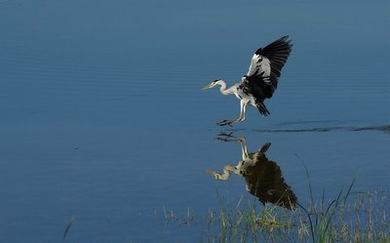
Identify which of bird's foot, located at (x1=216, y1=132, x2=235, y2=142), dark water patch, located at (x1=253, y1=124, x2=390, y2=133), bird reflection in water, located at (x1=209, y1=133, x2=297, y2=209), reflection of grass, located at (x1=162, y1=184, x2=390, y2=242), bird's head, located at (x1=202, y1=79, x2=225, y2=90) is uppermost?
bird's head, located at (x1=202, y1=79, x2=225, y2=90)

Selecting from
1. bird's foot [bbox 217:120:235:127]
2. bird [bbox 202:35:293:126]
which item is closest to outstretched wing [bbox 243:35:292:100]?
bird [bbox 202:35:293:126]

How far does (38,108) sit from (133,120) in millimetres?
1372

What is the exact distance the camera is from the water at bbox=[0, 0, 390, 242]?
918 centimetres

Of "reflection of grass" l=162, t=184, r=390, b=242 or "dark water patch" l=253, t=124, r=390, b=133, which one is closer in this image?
"reflection of grass" l=162, t=184, r=390, b=242

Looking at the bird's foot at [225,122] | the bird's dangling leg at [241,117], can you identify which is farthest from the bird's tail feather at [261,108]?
the bird's foot at [225,122]

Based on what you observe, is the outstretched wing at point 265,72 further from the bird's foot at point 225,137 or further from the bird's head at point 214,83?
the bird's foot at point 225,137

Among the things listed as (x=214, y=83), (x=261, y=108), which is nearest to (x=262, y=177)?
(x=261, y=108)

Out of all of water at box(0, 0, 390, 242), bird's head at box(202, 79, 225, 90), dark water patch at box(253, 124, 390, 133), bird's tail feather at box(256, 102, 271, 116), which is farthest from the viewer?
bird's head at box(202, 79, 225, 90)

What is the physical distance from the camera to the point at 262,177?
33.2 ft

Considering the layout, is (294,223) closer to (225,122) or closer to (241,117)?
(225,122)

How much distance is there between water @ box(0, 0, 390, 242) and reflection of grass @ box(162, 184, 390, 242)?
1.08ft

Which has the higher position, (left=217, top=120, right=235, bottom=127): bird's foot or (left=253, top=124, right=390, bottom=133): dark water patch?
(left=253, top=124, right=390, bottom=133): dark water patch

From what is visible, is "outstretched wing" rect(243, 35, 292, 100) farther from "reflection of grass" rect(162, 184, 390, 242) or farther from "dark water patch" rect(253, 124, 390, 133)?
"reflection of grass" rect(162, 184, 390, 242)

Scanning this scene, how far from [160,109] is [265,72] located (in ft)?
4.83
